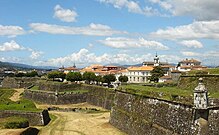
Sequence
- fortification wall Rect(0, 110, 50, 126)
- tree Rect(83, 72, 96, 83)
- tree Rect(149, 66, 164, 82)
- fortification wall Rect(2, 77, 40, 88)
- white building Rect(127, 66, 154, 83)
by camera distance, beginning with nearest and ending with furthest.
Result: fortification wall Rect(0, 110, 50, 126), tree Rect(83, 72, 96, 83), tree Rect(149, 66, 164, 82), fortification wall Rect(2, 77, 40, 88), white building Rect(127, 66, 154, 83)

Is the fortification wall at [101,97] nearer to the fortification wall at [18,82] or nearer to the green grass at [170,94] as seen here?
the green grass at [170,94]

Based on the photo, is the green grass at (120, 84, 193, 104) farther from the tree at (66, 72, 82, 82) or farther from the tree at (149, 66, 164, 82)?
the tree at (149, 66, 164, 82)

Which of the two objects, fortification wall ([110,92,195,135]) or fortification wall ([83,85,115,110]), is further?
fortification wall ([83,85,115,110])

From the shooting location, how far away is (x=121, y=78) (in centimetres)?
8962

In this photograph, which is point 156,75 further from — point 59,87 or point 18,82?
point 18,82

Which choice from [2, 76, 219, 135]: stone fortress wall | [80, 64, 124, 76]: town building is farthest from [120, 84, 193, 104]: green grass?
[80, 64, 124, 76]: town building

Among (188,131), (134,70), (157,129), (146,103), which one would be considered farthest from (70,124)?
(134,70)

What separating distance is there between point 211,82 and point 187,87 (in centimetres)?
364

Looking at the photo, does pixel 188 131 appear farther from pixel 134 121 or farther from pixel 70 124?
pixel 70 124

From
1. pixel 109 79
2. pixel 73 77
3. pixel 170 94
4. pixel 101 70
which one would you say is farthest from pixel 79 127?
pixel 101 70

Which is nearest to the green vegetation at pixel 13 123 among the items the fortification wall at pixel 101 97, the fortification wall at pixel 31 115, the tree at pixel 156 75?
the fortification wall at pixel 31 115

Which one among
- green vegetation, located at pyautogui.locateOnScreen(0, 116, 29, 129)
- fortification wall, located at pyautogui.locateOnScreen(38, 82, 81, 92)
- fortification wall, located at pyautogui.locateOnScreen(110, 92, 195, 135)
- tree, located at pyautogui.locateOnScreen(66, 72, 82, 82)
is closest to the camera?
fortification wall, located at pyautogui.locateOnScreen(110, 92, 195, 135)

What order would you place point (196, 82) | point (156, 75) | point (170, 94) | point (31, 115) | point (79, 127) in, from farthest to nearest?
point (156, 75), point (31, 115), point (79, 127), point (196, 82), point (170, 94)

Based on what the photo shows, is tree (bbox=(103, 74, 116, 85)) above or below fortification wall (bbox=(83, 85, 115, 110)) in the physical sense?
above
